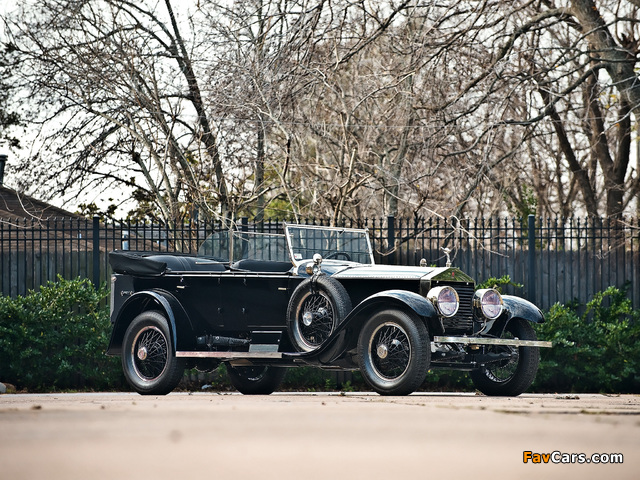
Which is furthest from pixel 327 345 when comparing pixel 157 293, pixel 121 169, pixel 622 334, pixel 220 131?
pixel 121 169

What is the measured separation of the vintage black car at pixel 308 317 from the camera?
8.52 metres

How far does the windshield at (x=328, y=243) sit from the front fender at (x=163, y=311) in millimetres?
1316

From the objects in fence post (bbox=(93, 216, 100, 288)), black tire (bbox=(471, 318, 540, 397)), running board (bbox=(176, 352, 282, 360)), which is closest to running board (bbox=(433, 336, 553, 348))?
black tire (bbox=(471, 318, 540, 397))

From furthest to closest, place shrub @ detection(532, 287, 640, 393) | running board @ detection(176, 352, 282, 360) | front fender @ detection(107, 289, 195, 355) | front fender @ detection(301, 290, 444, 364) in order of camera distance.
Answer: shrub @ detection(532, 287, 640, 393) → front fender @ detection(107, 289, 195, 355) → running board @ detection(176, 352, 282, 360) → front fender @ detection(301, 290, 444, 364)

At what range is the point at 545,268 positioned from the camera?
14.5 m

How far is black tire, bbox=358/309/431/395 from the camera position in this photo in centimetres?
823

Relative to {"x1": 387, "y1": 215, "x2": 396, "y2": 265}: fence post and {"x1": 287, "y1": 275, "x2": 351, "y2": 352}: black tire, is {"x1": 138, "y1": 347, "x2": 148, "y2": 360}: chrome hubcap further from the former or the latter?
{"x1": 387, "y1": 215, "x2": 396, "y2": 265}: fence post

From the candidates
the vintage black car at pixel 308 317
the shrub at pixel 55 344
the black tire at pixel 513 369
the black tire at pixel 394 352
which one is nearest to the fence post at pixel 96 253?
the shrub at pixel 55 344

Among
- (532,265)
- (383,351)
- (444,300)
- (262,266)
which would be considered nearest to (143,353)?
(262,266)

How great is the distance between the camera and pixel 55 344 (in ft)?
43.9

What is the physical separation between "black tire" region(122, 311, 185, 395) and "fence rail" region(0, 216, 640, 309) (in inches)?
160

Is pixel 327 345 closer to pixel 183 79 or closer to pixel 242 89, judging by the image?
pixel 242 89

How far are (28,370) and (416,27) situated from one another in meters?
8.44

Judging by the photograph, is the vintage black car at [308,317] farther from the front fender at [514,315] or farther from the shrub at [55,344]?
the shrub at [55,344]
